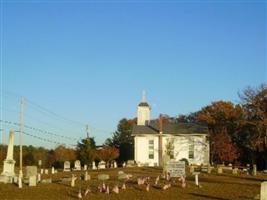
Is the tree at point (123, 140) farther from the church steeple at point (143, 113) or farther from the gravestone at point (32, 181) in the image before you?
the gravestone at point (32, 181)

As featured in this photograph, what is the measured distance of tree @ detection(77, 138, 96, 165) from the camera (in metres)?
68.6

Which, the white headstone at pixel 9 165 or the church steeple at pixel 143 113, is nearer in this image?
the white headstone at pixel 9 165

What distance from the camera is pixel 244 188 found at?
29125mm

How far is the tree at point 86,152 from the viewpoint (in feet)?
225

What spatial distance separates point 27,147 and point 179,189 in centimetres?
6738

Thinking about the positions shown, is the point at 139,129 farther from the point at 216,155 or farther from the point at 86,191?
the point at 86,191

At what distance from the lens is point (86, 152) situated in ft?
226

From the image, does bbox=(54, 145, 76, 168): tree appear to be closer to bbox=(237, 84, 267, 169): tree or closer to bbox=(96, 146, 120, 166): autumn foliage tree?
bbox=(96, 146, 120, 166): autumn foliage tree

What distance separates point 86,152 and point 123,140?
25.7 meters

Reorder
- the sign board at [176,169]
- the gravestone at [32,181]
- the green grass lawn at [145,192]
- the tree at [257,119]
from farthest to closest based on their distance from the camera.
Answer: the tree at [257,119]
the sign board at [176,169]
the gravestone at [32,181]
the green grass lawn at [145,192]

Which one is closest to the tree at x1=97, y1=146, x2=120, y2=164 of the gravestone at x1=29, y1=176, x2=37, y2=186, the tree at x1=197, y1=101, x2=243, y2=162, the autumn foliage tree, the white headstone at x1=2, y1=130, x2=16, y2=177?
the autumn foliage tree

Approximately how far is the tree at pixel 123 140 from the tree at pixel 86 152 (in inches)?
579

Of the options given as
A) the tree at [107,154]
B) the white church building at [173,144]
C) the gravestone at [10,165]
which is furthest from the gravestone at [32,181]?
the tree at [107,154]

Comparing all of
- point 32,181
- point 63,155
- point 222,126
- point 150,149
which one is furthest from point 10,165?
point 222,126
